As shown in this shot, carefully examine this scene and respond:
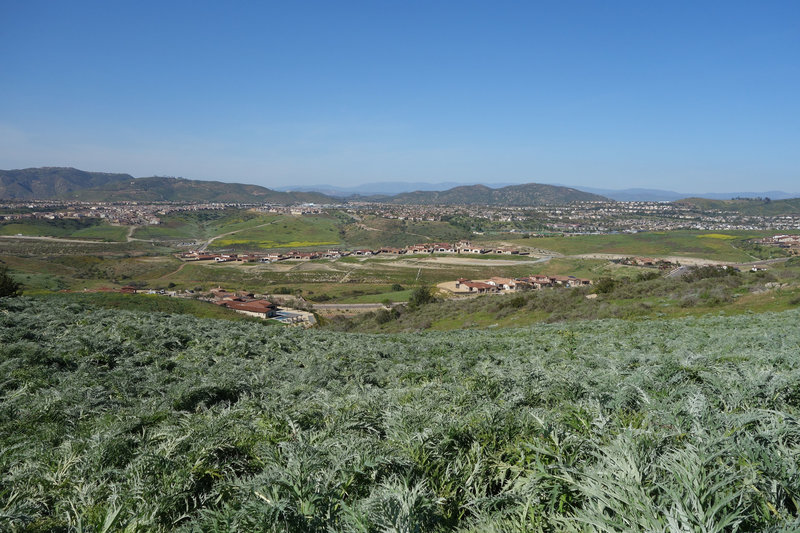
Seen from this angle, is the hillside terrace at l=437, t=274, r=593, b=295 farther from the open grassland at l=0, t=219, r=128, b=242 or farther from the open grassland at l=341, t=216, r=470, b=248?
the open grassland at l=0, t=219, r=128, b=242

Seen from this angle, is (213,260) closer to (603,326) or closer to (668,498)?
(603,326)

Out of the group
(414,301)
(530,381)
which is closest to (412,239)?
(414,301)

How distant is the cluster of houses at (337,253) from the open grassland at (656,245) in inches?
549

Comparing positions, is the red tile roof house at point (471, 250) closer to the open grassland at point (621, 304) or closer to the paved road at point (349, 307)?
the paved road at point (349, 307)

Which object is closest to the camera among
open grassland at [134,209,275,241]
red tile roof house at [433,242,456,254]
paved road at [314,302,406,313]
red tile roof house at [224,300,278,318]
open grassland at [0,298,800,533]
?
open grassland at [0,298,800,533]

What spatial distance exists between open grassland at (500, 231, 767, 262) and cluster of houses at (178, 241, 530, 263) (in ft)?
45.8

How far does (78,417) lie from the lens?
515cm

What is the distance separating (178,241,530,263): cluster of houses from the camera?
10512cm

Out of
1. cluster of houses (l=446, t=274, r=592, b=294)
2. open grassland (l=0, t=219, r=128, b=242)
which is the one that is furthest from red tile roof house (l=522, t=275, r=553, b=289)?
open grassland (l=0, t=219, r=128, b=242)

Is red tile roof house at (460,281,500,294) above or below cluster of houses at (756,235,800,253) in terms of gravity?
below

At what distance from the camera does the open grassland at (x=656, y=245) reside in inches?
3538

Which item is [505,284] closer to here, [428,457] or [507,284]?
[507,284]

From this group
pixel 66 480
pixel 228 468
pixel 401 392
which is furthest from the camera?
pixel 401 392

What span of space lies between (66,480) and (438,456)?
292 cm
